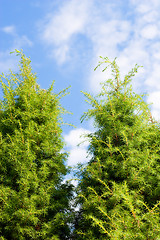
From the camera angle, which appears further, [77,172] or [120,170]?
A: [77,172]

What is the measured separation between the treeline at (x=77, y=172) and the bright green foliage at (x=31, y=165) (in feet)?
0.06

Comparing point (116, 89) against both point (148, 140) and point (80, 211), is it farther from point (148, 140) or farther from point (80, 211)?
point (80, 211)

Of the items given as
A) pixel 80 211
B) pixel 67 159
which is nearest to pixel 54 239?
pixel 80 211

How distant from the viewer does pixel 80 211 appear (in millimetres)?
6797

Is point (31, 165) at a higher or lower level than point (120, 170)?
lower

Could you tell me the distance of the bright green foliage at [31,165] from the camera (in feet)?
18.6

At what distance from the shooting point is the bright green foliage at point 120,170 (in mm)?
5176

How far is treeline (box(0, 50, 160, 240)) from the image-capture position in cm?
551

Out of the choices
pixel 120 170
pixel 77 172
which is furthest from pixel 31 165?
pixel 120 170

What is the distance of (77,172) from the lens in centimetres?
675

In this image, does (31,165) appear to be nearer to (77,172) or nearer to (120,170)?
(77,172)

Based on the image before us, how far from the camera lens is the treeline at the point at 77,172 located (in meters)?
5.51

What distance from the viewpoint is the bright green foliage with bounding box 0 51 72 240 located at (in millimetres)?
5668

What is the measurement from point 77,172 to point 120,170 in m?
1.44
